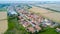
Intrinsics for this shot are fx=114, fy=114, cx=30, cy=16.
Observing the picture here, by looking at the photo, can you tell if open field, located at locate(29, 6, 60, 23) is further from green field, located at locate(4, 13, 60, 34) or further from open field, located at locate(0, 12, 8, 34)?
open field, located at locate(0, 12, 8, 34)

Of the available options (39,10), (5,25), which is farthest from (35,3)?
(5,25)

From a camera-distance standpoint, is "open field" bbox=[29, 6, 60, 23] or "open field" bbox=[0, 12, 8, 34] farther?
"open field" bbox=[29, 6, 60, 23]

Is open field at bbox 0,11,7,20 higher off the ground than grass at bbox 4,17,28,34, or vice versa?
open field at bbox 0,11,7,20

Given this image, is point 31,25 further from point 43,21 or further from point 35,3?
point 35,3

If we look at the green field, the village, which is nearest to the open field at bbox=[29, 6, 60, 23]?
the village

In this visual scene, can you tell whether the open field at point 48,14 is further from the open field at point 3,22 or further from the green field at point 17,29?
the open field at point 3,22

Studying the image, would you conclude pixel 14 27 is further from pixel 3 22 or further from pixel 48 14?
pixel 48 14

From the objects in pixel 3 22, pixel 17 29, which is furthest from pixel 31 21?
pixel 3 22

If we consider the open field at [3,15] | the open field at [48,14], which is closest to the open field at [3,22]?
the open field at [3,15]
